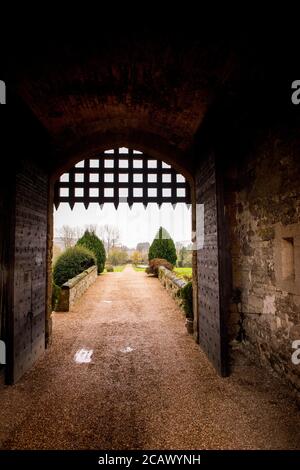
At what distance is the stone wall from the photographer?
2.98 meters

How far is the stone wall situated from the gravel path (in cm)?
53

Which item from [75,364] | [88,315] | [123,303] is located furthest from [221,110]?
[123,303]

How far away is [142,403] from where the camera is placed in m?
3.02

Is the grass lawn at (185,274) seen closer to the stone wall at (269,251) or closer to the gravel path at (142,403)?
the stone wall at (269,251)

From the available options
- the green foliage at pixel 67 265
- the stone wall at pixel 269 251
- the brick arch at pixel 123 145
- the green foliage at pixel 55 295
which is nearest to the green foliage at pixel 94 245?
the green foliage at pixel 67 265

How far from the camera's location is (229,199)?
15.2 ft

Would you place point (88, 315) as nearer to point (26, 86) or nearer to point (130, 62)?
point (26, 86)

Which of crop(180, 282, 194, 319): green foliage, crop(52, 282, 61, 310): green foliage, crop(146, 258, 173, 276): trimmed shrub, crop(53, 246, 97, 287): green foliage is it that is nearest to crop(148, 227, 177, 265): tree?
crop(146, 258, 173, 276): trimmed shrub

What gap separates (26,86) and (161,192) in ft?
11.8

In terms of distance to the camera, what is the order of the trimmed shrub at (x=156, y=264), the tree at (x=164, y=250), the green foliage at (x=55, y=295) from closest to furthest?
the green foliage at (x=55, y=295) < the trimmed shrub at (x=156, y=264) < the tree at (x=164, y=250)

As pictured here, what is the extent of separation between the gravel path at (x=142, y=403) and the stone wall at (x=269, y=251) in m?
0.53

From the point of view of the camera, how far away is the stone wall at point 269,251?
117 inches

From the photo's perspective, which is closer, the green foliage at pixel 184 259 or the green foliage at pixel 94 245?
the green foliage at pixel 94 245

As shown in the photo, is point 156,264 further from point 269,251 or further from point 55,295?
point 269,251
